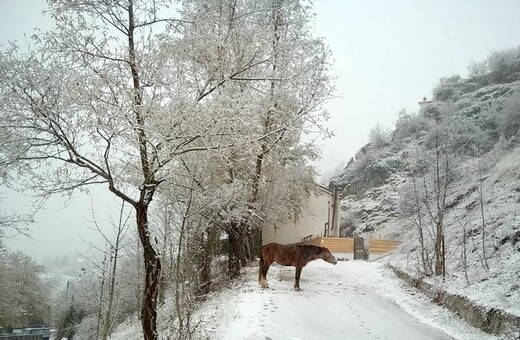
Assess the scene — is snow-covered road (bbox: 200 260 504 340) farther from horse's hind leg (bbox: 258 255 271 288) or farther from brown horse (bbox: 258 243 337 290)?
brown horse (bbox: 258 243 337 290)

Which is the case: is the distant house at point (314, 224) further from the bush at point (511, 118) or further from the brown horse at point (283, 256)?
the bush at point (511, 118)

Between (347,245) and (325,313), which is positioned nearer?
(325,313)

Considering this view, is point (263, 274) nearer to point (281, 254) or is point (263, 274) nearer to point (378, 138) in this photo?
point (281, 254)

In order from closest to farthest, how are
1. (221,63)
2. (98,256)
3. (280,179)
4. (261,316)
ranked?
(221,63) → (261,316) → (98,256) → (280,179)

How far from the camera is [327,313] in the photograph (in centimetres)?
870

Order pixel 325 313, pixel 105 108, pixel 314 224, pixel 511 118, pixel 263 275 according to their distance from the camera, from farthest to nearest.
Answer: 1. pixel 314 224
2. pixel 511 118
3. pixel 263 275
4. pixel 325 313
5. pixel 105 108

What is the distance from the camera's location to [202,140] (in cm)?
546

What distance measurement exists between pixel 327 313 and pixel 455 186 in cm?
1709

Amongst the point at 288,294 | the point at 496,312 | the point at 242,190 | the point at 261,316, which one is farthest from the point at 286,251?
the point at 496,312

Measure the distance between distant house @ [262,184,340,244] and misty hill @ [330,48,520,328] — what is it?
18.1 ft

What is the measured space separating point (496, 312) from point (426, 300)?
342 centimetres

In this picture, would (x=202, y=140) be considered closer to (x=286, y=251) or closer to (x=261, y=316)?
(x=261, y=316)

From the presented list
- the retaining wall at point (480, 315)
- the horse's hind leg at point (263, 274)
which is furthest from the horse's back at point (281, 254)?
the retaining wall at point (480, 315)

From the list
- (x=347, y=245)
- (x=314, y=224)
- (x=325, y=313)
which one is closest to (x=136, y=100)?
(x=325, y=313)
